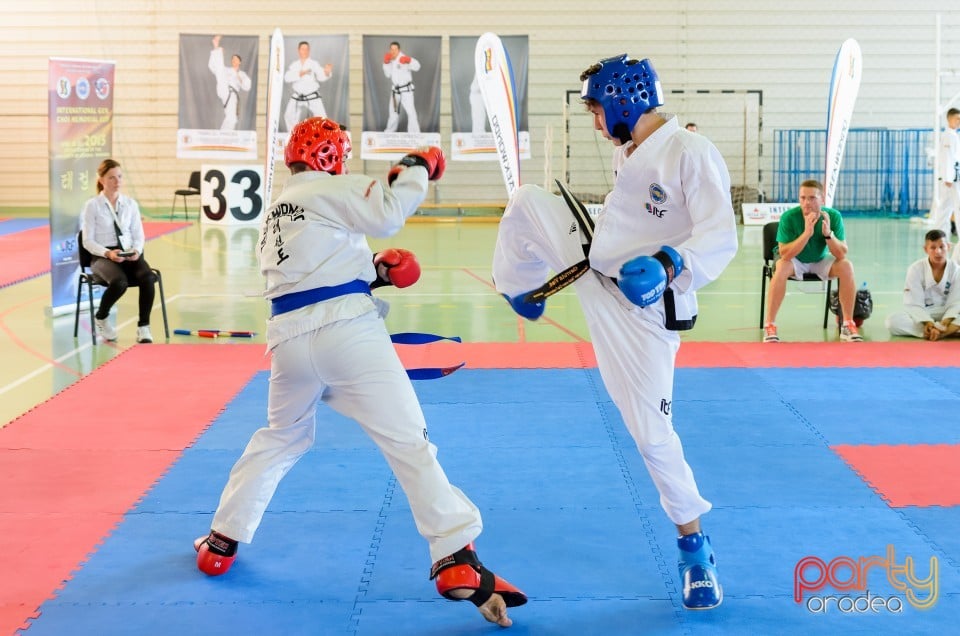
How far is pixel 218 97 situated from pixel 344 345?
1581 cm

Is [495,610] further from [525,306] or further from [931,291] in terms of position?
[931,291]

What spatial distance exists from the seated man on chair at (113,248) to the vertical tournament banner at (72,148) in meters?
1.01

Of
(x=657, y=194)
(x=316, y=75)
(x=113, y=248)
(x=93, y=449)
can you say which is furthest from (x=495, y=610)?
(x=316, y=75)

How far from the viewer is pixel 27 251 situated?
14945mm

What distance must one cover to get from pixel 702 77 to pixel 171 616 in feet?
61.0

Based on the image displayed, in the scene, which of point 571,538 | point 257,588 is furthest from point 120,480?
point 571,538

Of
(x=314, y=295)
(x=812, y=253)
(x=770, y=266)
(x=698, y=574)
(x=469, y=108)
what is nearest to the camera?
(x=698, y=574)

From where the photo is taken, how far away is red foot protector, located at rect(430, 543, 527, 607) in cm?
377

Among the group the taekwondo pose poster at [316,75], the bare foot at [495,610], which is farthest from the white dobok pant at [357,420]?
the taekwondo pose poster at [316,75]

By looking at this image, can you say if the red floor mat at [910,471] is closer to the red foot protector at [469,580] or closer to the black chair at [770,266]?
the red foot protector at [469,580]

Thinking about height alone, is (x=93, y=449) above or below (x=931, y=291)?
below

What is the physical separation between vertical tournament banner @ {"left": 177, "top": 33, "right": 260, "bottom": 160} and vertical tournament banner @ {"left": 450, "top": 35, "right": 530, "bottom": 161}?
138 inches

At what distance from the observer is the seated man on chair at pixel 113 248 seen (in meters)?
8.90

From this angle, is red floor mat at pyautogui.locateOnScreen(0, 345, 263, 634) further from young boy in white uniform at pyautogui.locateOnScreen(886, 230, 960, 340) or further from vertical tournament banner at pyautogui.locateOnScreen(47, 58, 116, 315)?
young boy in white uniform at pyautogui.locateOnScreen(886, 230, 960, 340)
